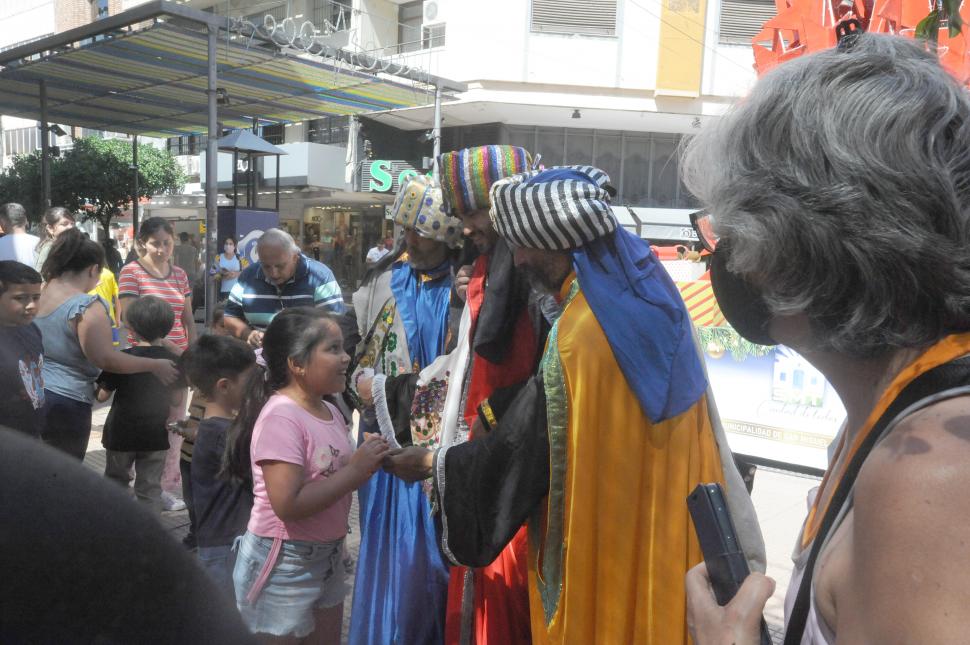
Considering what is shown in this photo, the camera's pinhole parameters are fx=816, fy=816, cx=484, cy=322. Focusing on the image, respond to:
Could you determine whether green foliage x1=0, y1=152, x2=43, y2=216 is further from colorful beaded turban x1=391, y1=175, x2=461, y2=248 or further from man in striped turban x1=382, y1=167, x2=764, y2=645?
man in striped turban x1=382, y1=167, x2=764, y2=645

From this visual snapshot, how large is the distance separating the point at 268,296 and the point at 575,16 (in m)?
18.2

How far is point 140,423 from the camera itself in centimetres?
428

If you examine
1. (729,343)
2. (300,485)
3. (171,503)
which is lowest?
(171,503)

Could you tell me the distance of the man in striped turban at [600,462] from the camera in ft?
6.24

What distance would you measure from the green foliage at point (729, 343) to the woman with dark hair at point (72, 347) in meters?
3.21

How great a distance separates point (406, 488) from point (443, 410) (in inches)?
14.8

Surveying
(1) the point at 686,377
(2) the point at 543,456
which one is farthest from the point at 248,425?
(1) the point at 686,377

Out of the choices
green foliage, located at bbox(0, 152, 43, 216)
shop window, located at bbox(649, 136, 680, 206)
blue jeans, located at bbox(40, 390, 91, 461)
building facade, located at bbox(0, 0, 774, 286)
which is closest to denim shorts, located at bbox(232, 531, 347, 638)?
blue jeans, located at bbox(40, 390, 91, 461)

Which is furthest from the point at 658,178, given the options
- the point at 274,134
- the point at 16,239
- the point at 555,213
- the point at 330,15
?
the point at 555,213

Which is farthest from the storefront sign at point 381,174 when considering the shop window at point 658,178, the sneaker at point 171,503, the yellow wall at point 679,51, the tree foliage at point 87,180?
the sneaker at point 171,503

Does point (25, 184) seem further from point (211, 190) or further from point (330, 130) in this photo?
point (211, 190)

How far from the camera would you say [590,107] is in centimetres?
2069

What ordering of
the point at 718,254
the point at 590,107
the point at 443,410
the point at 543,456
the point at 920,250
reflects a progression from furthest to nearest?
the point at 590,107
the point at 443,410
the point at 543,456
the point at 718,254
the point at 920,250

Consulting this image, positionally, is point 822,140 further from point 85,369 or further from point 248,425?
point 85,369
